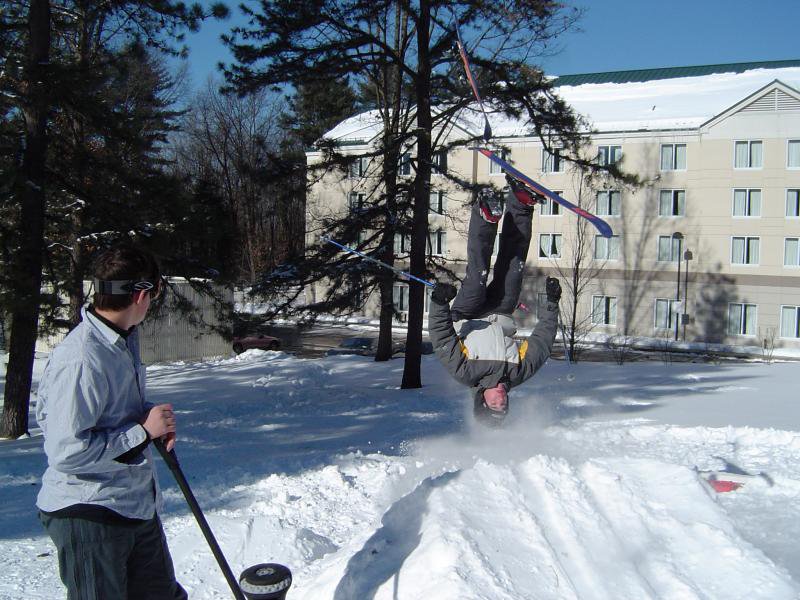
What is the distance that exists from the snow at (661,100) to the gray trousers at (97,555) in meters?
28.2

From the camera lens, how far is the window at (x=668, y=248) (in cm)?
3303

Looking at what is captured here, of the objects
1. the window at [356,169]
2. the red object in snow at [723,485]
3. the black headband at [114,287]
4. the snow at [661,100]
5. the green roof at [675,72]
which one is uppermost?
the green roof at [675,72]

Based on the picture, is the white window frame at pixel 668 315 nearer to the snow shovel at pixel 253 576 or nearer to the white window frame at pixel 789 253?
the white window frame at pixel 789 253

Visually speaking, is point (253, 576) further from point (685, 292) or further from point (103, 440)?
point (685, 292)

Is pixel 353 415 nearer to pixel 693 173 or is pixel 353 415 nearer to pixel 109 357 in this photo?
pixel 109 357

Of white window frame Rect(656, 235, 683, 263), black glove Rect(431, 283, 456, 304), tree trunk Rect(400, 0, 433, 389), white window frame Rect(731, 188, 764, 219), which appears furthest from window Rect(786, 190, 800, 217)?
black glove Rect(431, 283, 456, 304)

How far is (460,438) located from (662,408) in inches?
201

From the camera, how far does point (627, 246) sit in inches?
1320

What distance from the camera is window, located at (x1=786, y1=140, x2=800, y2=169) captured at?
31094 mm

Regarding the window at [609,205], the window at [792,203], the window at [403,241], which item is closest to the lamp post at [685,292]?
the window at [609,205]

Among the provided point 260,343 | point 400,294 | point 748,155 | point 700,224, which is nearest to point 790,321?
point 700,224

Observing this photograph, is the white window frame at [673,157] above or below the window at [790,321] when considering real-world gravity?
above

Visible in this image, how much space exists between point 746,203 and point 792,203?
2006 mm

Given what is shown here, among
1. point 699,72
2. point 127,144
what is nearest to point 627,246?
point 699,72
